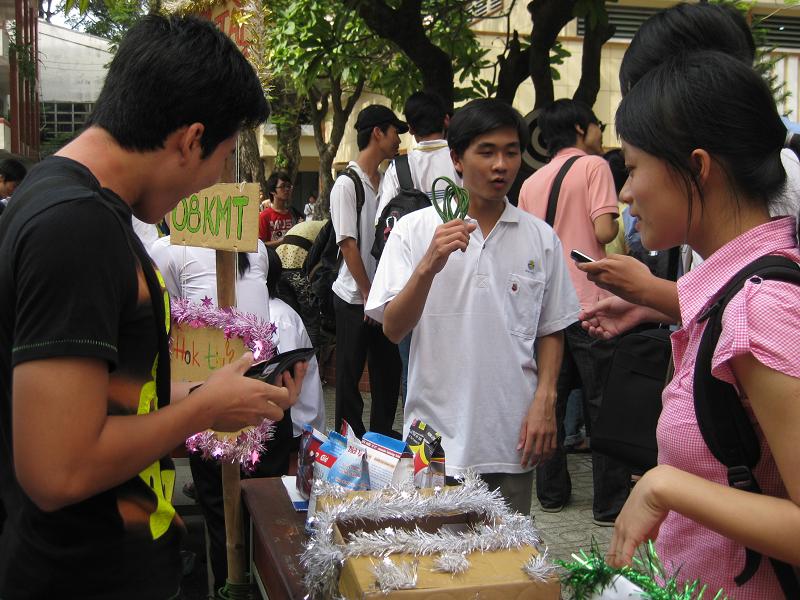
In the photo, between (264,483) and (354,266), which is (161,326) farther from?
(354,266)

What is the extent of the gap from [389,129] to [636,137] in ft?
13.2

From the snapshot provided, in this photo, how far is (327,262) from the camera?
568 cm

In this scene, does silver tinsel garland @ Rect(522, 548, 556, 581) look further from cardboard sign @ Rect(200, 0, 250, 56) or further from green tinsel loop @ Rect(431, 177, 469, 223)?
cardboard sign @ Rect(200, 0, 250, 56)

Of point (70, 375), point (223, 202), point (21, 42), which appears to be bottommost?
point (70, 375)

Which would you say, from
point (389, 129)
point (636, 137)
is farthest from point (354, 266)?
point (636, 137)

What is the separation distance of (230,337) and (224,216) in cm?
39

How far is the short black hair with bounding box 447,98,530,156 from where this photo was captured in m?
3.09

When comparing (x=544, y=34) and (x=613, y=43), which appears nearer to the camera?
(x=544, y=34)

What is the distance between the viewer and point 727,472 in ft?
4.79

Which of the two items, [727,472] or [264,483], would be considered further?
[264,483]

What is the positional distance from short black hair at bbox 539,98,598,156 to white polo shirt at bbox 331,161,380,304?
3.71 feet

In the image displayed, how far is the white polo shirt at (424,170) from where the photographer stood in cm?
489

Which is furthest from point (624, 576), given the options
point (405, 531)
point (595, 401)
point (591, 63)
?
point (591, 63)

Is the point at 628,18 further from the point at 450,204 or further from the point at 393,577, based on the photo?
the point at 393,577
